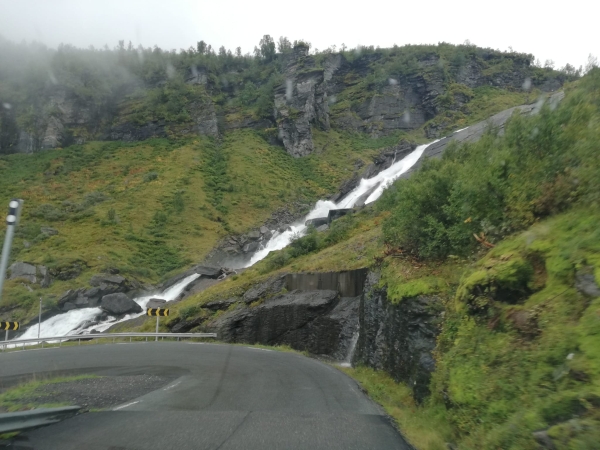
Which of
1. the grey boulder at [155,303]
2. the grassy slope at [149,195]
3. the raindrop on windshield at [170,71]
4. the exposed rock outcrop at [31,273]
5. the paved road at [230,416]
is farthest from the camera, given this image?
the raindrop on windshield at [170,71]

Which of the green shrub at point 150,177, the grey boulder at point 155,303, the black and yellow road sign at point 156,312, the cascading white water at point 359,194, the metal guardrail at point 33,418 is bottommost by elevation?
the grey boulder at point 155,303

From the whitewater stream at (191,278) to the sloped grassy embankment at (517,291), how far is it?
26.3 meters

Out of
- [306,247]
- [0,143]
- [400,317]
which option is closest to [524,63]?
[306,247]

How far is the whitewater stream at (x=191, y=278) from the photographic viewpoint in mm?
38281

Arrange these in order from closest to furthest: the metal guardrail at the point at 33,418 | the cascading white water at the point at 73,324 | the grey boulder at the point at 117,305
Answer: the metal guardrail at the point at 33,418 < the cascading white water at the point at 73,324 < the grey boulder at the point at 117,305

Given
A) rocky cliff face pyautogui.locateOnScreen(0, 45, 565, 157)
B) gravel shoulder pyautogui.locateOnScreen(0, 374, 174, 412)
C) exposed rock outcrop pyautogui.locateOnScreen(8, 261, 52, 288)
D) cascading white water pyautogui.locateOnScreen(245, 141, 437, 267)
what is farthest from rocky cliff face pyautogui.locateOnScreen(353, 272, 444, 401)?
rocky cliff face pyautogui.locateOnScreen(0, 45, 565, 157)

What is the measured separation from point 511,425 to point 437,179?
10.2 m

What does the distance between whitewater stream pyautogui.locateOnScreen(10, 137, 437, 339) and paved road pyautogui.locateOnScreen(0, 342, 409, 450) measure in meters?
27.3

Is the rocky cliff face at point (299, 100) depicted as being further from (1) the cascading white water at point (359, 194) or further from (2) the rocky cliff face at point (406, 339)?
(2) the rocky cliff face at point (406, 339)

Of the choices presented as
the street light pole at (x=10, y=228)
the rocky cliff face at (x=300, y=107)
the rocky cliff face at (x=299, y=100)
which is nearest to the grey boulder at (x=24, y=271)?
the street light pole at (x=10, y=228)

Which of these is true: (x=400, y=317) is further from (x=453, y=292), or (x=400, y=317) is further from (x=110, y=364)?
(x=110, y=364)

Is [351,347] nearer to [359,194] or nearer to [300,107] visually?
[359,194]

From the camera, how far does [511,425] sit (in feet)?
15.7

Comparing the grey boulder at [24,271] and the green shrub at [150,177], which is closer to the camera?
the grey boulder at [24,271]
